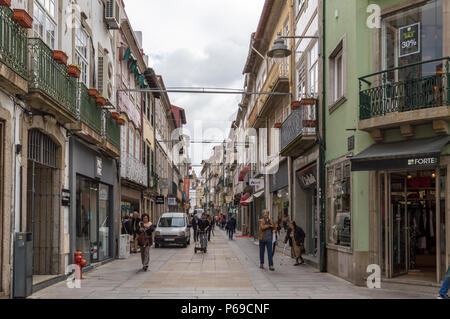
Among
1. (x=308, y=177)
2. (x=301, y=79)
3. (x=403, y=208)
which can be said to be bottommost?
(x=403, y=208)

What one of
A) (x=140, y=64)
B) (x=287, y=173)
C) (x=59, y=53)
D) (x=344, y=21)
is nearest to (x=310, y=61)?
(x=344, y=21)

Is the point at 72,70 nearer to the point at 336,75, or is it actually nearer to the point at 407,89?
the point at 336,75

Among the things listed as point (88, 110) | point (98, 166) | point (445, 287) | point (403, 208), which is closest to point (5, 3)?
point (88, 110)

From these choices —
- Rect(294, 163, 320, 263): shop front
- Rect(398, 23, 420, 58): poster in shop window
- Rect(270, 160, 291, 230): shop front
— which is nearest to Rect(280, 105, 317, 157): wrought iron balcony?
Rect(294, 163, 320, 263): shop front

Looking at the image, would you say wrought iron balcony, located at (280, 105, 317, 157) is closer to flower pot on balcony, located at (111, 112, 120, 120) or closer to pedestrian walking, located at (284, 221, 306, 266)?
pedestrian walking, located at (284, 221, 306, 266)

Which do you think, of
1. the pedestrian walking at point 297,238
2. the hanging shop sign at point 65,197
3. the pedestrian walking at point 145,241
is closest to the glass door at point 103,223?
the pedestrian walking at point 145,241

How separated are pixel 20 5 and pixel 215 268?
1019 centimetres

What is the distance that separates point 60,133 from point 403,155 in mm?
8591

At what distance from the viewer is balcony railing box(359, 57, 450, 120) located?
41.7 feet

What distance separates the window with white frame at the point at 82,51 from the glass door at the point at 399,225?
9.96 m

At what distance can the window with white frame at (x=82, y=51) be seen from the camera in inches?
701

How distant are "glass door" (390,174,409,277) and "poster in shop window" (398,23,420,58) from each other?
3.03 meters

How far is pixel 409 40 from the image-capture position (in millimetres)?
13969

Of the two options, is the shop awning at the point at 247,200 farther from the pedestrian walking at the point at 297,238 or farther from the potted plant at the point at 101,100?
the potted plant at the point at 101,100
